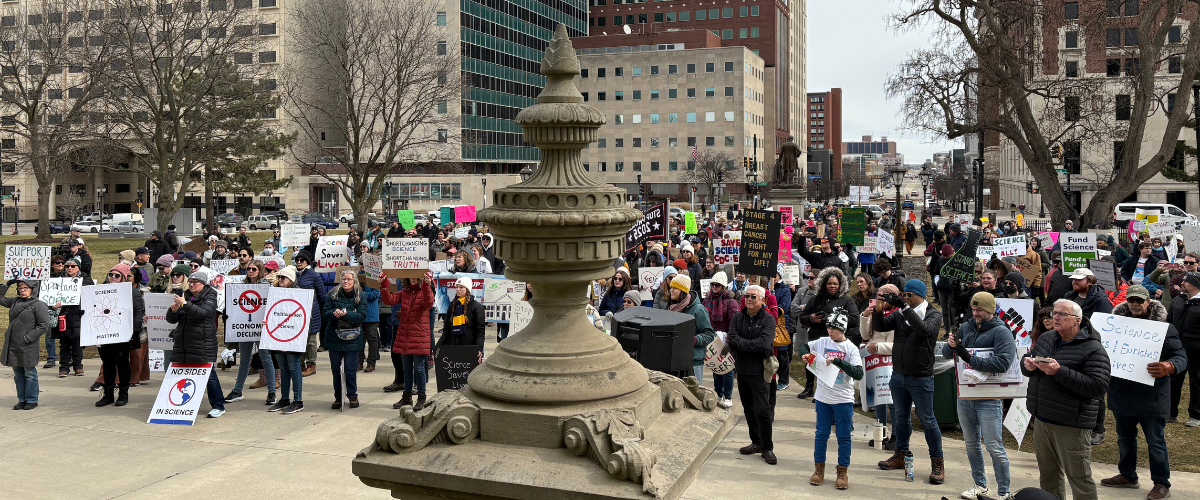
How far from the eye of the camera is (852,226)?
23.0m

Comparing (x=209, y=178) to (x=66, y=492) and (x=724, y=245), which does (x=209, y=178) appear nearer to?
(x=724, y=245)

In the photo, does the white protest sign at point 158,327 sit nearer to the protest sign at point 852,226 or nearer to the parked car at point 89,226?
the protest sign at point 852,226

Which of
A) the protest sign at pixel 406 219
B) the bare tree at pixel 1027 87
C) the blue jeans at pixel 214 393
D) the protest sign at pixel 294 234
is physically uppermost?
the bare tree at pixel 1027 87

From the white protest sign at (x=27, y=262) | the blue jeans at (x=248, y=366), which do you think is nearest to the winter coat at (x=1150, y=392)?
the blue jeans at (x=248, y=366)

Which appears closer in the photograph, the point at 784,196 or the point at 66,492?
the point at 66,492

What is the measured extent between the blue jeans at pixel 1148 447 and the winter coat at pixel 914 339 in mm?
1820

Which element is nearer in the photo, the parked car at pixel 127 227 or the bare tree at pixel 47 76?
the bare tree at pixel 47 76

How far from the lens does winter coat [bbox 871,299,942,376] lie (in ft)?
26.9

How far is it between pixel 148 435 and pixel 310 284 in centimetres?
326

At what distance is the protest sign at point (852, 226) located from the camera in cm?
2277

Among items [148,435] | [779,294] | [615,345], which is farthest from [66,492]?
[779,294]

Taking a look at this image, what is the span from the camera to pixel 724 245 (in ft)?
66.7

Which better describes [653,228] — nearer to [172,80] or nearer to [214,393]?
[214,393]

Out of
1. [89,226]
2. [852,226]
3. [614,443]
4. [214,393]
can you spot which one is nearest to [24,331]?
[214,393]
